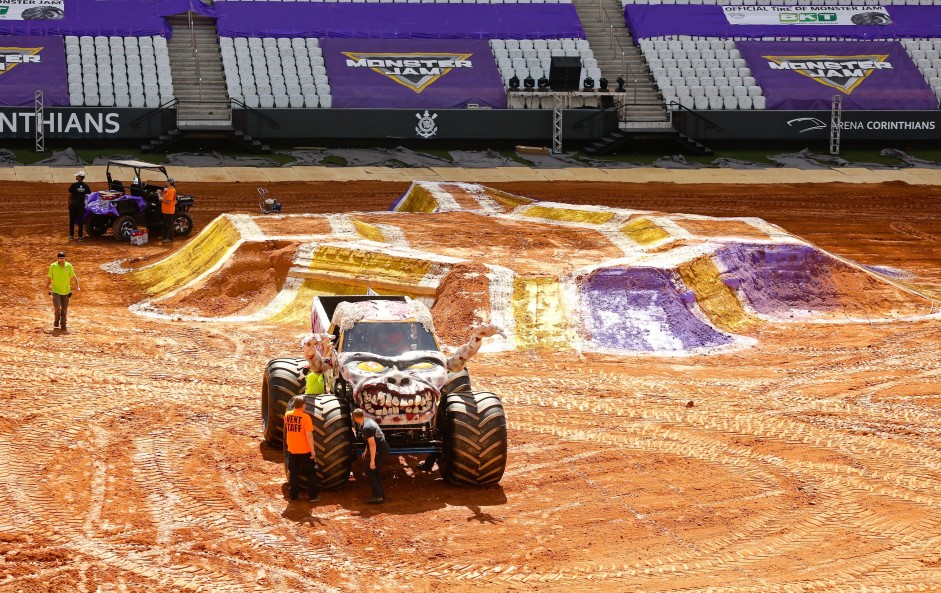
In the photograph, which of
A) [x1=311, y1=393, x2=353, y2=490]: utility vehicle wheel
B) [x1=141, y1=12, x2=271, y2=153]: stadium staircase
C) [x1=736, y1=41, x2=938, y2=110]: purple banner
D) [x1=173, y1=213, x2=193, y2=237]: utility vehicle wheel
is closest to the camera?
[x1=311, y1=393, x2=353, y2=490]: utility vehicle wheel

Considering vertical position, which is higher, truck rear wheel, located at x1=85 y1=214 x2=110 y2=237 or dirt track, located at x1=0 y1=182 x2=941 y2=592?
truck rear wheel, located at x1=85 y1=214 x2=110 y2=237

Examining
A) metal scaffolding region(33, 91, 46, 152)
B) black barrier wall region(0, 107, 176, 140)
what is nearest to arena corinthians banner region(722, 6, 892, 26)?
black barrier wall region(0, 107, 176, 140)

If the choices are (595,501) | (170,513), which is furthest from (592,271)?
(170,513)

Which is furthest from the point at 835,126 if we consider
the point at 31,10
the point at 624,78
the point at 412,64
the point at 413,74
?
the point at 31,10

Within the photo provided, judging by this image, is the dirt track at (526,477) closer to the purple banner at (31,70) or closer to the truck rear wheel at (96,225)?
the truck rear wheel at (96,225)

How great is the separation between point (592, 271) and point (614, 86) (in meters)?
25.7

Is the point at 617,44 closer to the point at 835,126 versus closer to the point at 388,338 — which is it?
the point at 835,126

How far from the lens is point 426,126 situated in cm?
4466

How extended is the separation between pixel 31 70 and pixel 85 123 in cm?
400

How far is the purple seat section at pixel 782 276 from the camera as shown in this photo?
24.3m

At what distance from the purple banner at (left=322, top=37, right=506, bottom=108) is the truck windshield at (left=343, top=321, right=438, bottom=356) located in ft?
99.9

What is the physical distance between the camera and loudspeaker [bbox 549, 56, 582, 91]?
149ft

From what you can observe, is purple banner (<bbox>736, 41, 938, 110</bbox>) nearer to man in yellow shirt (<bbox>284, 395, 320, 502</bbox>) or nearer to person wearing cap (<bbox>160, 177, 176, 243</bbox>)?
person wearing cap (<bbox>160, 177, 176, 243</bbox>)

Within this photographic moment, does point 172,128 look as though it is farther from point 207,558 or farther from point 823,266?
point 207,558
